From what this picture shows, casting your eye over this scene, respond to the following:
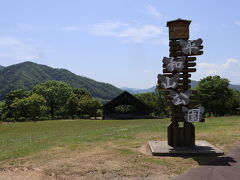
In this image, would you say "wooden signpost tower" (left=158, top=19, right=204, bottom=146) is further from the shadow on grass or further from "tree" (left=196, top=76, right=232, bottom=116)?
"tree" (left=196, top=76, right=232, bottom=116)

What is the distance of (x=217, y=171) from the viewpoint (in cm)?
709

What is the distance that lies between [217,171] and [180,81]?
4182mm

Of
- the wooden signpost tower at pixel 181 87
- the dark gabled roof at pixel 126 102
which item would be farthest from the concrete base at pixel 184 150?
the dark gabled roof at pixel 126 102

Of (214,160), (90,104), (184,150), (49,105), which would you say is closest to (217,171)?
(214,160)

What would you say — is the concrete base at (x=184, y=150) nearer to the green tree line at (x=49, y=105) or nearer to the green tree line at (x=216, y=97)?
the green tree line at (x=216, y=97)

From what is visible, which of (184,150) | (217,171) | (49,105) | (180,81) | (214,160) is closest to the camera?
(217,171)

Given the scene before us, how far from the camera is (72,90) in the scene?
6525 cm

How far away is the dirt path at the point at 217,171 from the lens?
21.7ft

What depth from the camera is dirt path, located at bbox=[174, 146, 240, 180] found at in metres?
→ 6.61

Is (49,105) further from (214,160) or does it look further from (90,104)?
(214,160)

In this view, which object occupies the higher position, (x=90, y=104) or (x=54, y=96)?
(x=54, y=96)

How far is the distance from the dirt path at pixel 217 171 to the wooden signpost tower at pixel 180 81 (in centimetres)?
218

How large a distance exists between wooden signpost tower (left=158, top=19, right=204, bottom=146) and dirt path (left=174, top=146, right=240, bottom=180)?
7.17ft

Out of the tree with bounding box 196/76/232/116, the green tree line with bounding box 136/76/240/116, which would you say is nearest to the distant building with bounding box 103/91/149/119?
the green tree line with bounding box 136/76/240/116
